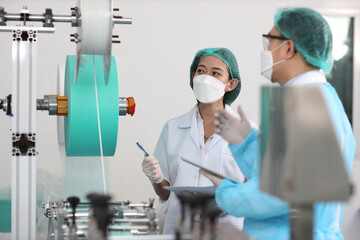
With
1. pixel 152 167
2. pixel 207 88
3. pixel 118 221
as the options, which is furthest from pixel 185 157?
pixel 118 221

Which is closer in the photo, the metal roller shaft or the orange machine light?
the metal roller shaft

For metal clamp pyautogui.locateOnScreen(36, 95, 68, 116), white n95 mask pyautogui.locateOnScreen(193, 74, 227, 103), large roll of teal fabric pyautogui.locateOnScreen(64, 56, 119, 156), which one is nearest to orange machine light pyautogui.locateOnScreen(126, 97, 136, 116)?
large roll of teal fabric pyautogui.locateOnScreen(64, 56, 119, 156)

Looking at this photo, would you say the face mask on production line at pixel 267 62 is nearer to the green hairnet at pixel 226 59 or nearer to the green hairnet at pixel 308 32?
the green hairnet at pixel 308 32

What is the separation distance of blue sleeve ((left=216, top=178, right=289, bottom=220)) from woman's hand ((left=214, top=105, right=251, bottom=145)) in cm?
24

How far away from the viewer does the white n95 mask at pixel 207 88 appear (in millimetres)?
2457

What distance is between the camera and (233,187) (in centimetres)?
158

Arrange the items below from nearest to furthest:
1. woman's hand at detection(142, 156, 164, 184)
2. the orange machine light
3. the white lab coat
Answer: the orange machine light, woman's hand at detection(142, 156, 164, 184), the white lab coat

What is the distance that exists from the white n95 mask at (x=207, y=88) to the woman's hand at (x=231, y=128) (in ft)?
2.05

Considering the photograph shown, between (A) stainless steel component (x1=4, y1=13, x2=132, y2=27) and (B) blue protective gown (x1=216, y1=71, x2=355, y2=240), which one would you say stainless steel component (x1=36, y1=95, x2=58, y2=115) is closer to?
(A) stainless steel component (x1=4, y1=13, x2=132, y2=27)

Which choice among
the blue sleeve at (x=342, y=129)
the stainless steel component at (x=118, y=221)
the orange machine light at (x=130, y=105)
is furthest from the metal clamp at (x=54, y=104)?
the blue sleeve at (x=342, y=129)

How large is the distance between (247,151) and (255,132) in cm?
7

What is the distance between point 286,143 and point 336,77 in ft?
10.5

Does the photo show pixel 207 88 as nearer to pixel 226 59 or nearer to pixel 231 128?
pixel 226 59

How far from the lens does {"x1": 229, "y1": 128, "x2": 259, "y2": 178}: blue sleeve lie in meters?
1.77
